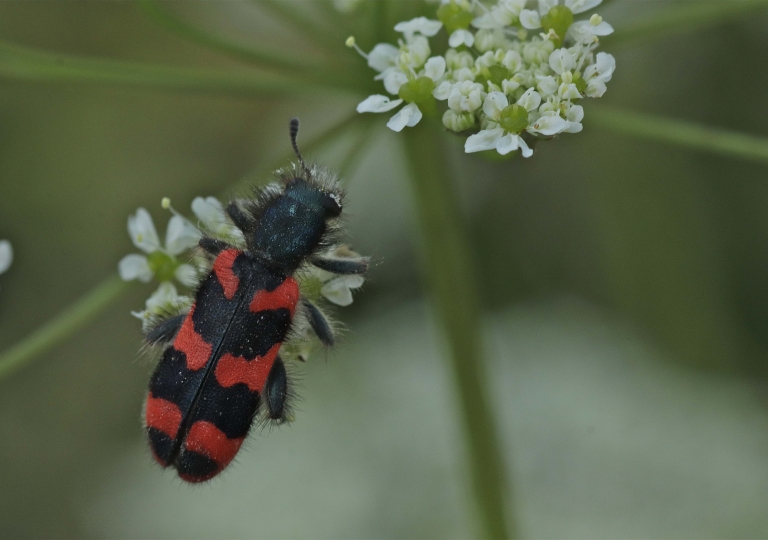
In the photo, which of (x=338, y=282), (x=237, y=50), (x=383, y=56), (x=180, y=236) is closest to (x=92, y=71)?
(x=237, y=50)

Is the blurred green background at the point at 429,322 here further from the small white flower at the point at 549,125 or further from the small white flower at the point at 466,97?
the small white flower at the point at 549,125

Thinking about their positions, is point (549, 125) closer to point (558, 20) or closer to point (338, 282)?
point (558, 20)

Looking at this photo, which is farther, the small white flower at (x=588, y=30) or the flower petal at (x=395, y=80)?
the flower petal at (x=395, y=80)

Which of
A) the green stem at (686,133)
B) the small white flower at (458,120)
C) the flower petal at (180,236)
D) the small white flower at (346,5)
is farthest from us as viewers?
the small white flower at (346,5)

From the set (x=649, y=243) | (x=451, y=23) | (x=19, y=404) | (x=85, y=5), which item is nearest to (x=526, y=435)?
(x=649, y=243)

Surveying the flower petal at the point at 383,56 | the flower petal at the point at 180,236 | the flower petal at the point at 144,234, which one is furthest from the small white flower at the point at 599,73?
the flower petal at the point at 144,234

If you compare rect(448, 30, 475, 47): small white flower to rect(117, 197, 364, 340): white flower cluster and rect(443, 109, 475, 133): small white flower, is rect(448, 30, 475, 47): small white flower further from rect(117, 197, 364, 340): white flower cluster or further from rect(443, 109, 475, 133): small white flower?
rect(117, 197, 364, 340): white flower cluster
